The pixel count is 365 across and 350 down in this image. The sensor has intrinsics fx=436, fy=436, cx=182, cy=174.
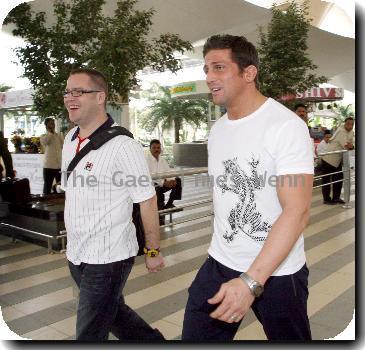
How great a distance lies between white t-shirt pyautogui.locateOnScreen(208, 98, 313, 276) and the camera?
4.75 ft

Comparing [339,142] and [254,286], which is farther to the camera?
[339,142]

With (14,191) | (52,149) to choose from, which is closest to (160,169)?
(52,149)

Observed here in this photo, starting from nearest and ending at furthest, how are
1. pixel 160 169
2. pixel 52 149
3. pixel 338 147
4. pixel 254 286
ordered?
pixel 254 286
pixel 160 169
pixel 52 149
pixel 338 147

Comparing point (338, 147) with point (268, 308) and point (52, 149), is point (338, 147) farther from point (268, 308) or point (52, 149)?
point (268, 308)

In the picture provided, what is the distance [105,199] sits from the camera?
6.40 ft

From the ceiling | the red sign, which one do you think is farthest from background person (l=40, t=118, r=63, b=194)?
the red sign

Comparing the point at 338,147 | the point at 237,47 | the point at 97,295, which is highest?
the point at 237,47

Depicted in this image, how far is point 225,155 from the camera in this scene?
1668 mm

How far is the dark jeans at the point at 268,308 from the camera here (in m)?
1.60

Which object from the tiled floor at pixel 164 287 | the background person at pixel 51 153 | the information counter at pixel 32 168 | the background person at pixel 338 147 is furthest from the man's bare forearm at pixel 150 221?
the information counter at pixel 32 168

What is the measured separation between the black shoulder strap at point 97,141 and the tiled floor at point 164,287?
4.54 ft

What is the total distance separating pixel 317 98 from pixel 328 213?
14836mm

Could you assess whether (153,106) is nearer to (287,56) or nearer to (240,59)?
(287,56)

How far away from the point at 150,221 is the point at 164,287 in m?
1.79
